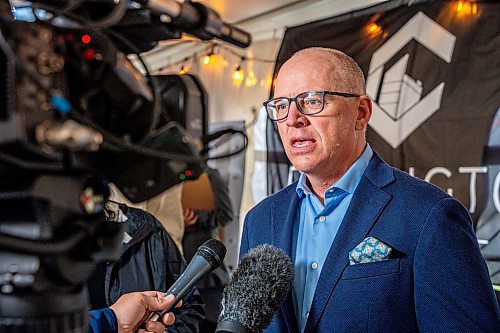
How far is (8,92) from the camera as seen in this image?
448 millimetres

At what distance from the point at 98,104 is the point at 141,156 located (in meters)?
0.07

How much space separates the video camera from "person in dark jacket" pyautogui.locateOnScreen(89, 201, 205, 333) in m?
0.96

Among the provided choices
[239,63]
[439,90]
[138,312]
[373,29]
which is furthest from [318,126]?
[239,63]

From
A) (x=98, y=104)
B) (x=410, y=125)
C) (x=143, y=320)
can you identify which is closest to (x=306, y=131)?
(x=143, y=320)

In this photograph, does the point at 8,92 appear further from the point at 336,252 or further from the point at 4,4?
the point at 336,252

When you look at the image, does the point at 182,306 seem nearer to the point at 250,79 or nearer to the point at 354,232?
the point at 354,232

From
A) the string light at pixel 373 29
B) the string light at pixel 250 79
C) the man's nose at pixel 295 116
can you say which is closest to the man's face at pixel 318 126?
the man's nose at pixel 295 116

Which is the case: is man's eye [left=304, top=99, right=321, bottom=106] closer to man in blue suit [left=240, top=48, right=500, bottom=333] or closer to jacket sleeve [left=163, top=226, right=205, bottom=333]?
man in blue suit [left=240, top=48, right=500, bottom=333]

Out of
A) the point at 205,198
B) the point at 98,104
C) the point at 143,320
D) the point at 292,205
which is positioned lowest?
the point at 205,198

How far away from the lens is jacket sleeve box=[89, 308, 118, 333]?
0.98 metres

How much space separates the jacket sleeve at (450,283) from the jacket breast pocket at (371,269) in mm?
43

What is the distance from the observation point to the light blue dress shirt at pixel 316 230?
1.24 metres

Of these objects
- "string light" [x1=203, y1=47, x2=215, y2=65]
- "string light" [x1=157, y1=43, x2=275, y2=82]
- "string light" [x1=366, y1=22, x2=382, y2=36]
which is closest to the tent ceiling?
"string light" [x1=157, y1=43, x2=275, y2=82]

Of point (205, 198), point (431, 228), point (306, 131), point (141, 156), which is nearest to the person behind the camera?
point (141, 156)
